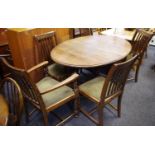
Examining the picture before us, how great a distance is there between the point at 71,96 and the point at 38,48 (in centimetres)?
93

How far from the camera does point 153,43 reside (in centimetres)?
433

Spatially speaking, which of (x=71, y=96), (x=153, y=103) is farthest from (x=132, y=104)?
(x=71, y=96)

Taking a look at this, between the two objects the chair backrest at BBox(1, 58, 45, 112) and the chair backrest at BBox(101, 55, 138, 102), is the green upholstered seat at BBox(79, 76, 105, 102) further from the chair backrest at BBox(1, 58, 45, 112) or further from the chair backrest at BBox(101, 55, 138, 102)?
the chair backrest at BBox(1, 58, 45, 112)

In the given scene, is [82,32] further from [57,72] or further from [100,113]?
[100,113]

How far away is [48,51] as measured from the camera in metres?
2.53

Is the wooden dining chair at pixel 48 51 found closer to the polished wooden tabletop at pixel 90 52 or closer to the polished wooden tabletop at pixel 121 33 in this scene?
the polished wooden tabletop at pixel 90 52

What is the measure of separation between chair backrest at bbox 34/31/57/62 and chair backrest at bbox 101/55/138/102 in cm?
116

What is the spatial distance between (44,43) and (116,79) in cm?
125

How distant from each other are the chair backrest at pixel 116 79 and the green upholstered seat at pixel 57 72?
28.3 inches

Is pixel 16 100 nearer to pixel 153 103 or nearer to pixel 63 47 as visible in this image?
pixel 63 47

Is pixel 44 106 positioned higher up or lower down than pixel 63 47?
lower down

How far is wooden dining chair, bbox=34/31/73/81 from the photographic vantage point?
7.62 feet

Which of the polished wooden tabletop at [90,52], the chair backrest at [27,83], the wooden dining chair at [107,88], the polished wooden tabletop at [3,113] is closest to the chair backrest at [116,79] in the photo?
the wooden dining chair at [107,88]
